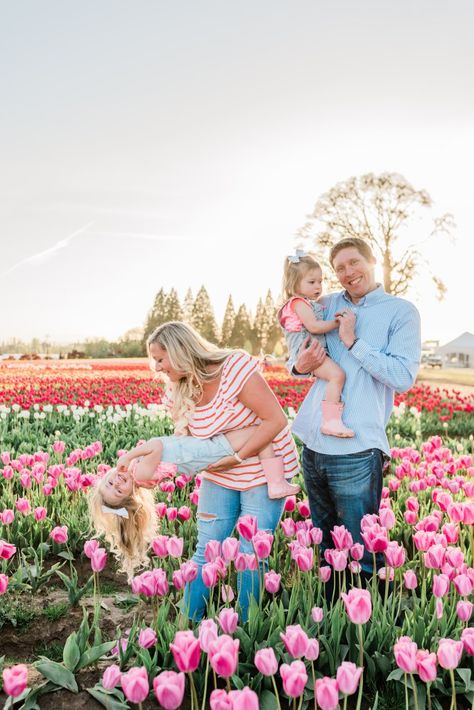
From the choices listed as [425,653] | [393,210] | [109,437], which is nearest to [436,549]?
[425,653]

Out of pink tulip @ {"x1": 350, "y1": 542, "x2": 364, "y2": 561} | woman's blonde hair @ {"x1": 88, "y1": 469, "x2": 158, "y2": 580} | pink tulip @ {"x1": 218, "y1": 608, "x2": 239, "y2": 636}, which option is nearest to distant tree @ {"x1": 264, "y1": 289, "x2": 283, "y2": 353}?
woman's blonde hair @ {"x1": 88, "y1": 469, "x2": 158, "y2": 580}

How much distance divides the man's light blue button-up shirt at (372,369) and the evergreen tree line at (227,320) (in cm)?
5356

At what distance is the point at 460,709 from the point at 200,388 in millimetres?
1850

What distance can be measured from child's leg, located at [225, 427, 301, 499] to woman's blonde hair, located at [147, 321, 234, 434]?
11.1 inches

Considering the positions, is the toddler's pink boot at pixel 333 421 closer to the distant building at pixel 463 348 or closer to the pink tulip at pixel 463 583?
the pink tulip at pixel 463 583

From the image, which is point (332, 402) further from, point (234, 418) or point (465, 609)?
point (465, 609)

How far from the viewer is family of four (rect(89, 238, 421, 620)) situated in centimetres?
310

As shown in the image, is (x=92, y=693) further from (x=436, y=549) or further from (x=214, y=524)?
(x=436, y=549)

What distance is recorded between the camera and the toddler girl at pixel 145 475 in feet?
9.95

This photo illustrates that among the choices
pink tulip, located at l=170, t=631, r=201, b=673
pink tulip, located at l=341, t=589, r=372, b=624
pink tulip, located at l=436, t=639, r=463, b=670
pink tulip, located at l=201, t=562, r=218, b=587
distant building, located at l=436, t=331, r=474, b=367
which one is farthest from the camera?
distant building, located at l=436, t=331, r=474, b=367

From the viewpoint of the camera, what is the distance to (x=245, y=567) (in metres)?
2.78

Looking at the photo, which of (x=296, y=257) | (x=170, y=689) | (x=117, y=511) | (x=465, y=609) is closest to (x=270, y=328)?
(x=296, y=257)

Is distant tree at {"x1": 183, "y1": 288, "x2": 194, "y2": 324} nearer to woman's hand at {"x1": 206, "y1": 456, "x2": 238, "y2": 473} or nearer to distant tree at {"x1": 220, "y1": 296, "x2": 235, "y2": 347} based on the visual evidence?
distant tree at {"x1": 220, "y1": 296, "x2": 235, "y2": 347}

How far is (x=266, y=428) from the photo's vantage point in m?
3.14
